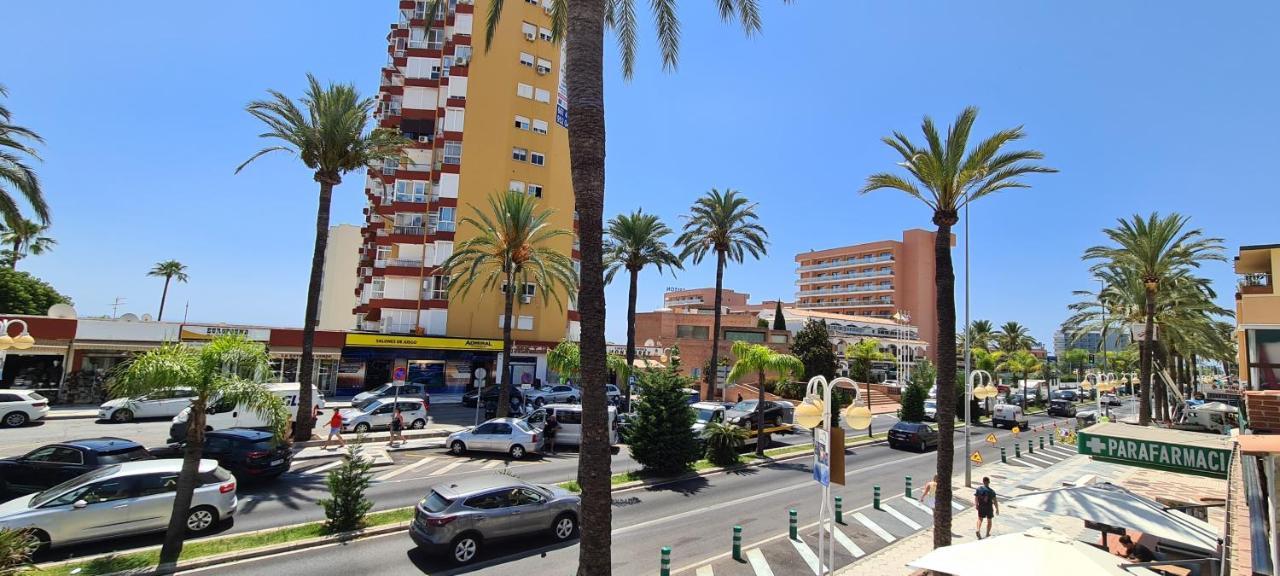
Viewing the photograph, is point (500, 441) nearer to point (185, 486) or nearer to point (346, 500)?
point (346, 500)

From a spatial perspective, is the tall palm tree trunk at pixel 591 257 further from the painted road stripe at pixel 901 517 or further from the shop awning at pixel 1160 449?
the shop awning at pixel 1160 449

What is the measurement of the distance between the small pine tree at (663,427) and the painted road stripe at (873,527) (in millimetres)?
6037

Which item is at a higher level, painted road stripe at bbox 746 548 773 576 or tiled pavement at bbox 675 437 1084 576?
painted road stripe at bbox 746 548 773 576

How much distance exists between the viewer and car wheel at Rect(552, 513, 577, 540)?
42.9 ft

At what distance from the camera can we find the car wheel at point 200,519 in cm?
1221

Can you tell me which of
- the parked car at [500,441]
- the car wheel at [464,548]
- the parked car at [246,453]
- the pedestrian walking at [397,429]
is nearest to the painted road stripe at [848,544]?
the car wheel at [464,548]

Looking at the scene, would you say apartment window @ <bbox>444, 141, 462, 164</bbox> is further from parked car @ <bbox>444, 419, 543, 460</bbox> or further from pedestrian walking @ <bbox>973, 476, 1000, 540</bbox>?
pedestrian walking @ <bbox>973, 476, 1000, 540</bbox>

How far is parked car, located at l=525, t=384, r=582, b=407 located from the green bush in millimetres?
15218

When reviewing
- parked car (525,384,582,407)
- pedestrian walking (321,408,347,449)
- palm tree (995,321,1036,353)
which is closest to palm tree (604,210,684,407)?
parked car (525,384,582,407)

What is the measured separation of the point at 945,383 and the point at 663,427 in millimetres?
9593

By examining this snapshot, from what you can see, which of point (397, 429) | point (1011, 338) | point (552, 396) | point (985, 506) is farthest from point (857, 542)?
point (1011, 338)

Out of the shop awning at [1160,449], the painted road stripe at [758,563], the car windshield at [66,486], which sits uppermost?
the shop awning at [1160,449]

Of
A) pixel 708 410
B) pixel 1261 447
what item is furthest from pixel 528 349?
pixel 1261 447

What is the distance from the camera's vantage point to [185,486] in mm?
10852
